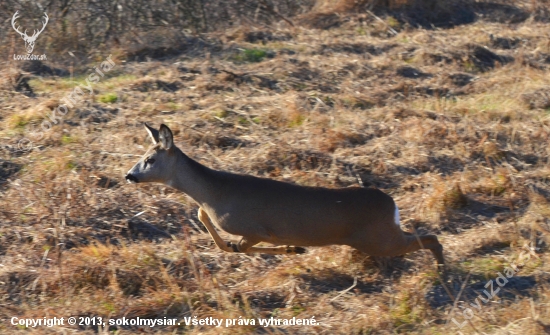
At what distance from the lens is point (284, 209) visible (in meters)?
6.36

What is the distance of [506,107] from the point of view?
10.4 meters

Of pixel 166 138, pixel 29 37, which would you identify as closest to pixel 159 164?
pixel 166 138

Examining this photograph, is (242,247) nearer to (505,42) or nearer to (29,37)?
(29,37)

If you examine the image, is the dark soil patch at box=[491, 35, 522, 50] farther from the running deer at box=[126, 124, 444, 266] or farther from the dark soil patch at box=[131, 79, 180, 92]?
the running deer at box=[126, 124, 444, 266]

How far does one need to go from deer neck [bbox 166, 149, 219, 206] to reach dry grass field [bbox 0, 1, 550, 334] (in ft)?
1.35

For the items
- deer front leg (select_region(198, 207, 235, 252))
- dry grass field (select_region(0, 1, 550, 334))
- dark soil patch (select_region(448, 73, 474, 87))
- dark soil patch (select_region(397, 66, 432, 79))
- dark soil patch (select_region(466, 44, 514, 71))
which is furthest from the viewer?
dark soil patch (select_region(466, 44, 514, 71))

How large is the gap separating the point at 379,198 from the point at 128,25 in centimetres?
859

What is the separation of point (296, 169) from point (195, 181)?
7.28ft

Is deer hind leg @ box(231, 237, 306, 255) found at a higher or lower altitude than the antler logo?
higher

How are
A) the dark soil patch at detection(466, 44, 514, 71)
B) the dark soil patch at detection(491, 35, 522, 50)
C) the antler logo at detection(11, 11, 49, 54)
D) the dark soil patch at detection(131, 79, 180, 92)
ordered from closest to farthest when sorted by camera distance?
the dark soil patch at detection(131, 79, 180, 92), the dark soil patch at detection(466, 44, 514, 71), the antler logo at detection(11, 11, 49, 54), the dark soil patch at detection(491, 35, 522, 50)

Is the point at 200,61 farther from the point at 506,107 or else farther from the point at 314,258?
the point at 314,258

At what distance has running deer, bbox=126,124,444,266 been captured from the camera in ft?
Answer: 20.7

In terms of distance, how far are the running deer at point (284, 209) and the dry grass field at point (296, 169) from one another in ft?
1.02

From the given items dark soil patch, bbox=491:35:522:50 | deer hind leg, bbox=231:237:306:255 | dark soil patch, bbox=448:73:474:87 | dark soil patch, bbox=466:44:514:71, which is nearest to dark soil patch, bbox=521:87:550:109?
dark soil patch, bbox=448:73:474:87
